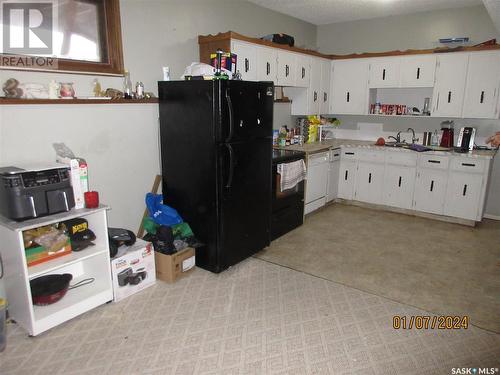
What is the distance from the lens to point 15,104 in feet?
7.63

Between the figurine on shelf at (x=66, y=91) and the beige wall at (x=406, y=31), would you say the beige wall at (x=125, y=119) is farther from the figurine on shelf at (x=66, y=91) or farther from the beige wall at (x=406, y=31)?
the beige wall at (x=406, y=31)

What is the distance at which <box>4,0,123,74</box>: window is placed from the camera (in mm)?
2570

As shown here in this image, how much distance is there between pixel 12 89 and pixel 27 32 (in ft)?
1.47

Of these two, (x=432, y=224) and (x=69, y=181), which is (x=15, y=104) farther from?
(x=432, y=224)

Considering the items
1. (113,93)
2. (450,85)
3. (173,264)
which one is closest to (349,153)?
(450,85)

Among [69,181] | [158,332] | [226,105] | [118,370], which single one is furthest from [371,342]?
[69,181]

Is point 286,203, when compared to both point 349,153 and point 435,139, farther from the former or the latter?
point 435,139

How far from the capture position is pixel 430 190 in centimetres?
451

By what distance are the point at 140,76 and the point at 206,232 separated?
1.53m

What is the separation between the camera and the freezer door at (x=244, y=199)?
114 inches

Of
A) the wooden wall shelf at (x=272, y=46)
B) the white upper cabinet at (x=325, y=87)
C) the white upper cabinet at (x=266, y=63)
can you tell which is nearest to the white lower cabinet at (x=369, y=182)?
the white upper cabinet at (x=325, y=87)

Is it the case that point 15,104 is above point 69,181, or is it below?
above

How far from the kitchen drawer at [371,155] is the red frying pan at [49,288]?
3914mm

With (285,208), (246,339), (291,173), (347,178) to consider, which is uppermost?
(291,173)
